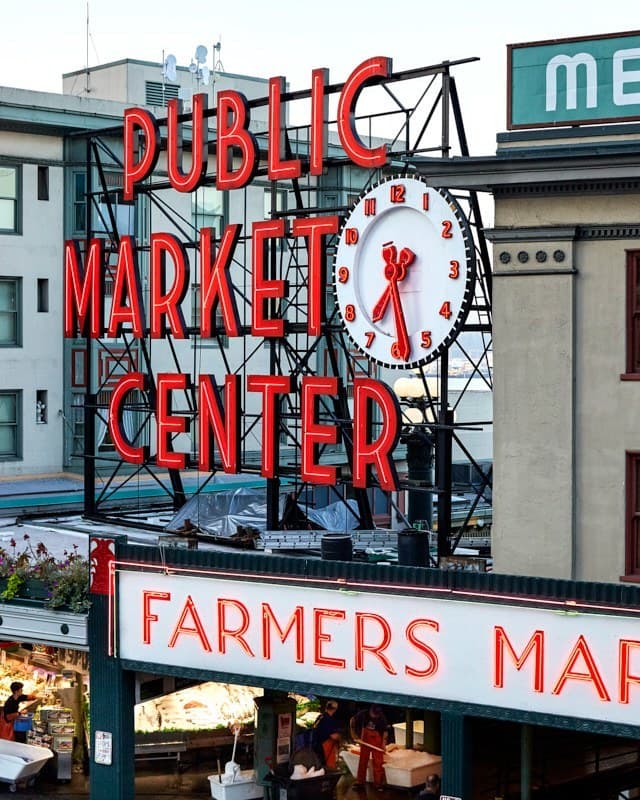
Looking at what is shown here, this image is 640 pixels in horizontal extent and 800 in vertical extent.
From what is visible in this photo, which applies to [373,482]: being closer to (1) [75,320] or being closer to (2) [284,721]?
(2) [284,721]

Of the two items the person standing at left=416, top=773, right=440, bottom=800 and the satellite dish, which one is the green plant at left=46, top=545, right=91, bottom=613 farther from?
the satellite dish

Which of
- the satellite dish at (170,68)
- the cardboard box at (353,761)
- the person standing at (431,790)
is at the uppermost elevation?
the satellite dish at (170,68)

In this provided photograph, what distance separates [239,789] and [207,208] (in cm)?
2969

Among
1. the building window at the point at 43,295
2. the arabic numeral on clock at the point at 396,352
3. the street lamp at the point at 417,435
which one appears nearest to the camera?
the arabic numeral on clock at the point at 396,352

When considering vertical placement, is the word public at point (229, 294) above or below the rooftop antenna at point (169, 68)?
below

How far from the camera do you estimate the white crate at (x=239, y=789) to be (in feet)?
96.9

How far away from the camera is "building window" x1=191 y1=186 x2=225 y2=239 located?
5528cm

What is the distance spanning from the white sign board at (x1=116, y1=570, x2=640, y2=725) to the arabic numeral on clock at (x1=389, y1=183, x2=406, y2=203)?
10.9 m

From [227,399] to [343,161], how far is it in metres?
6.79

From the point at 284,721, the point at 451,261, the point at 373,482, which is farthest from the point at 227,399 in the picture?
the point at 284,721

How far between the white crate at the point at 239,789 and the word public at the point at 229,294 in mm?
7845

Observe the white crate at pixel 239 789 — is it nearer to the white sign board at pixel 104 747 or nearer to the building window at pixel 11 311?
the white sign board at pixel 104 747

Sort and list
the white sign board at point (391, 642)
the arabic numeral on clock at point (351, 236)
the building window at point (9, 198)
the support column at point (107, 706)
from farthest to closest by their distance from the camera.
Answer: the building window at point (9, 198) < the arabic numeral on clock at point (351, 236) < the support column at point (107, 706) < the white sign board at point (391, 642)

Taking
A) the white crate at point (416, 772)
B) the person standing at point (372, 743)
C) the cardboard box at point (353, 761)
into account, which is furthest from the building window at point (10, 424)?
the white crate at point (416, 772)
